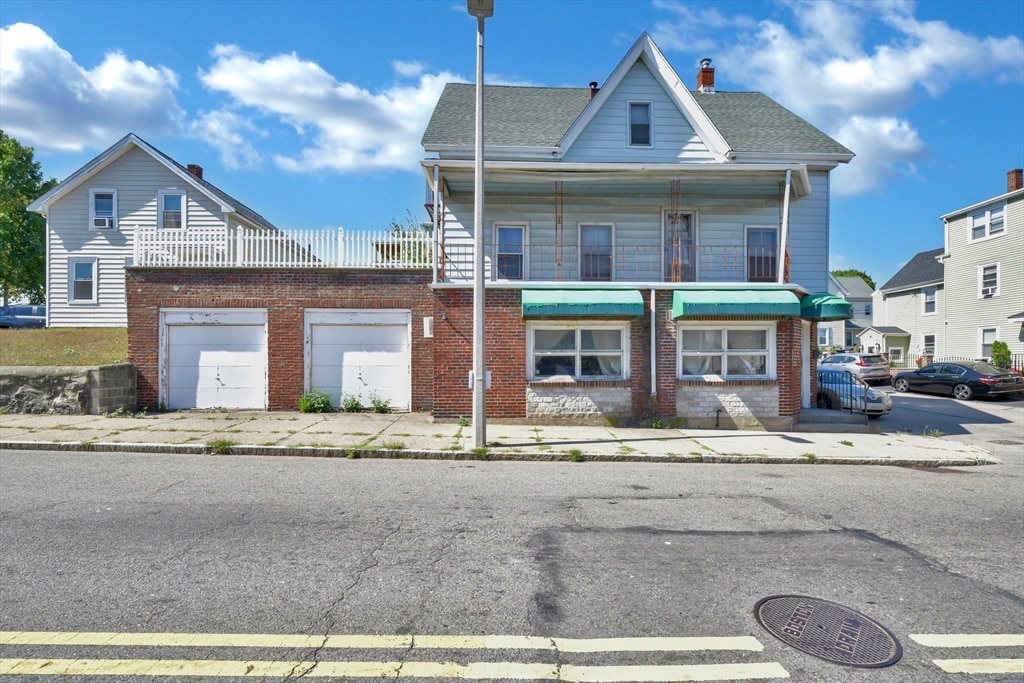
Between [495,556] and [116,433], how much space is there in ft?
30.7

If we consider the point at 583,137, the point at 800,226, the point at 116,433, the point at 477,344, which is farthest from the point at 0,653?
the point at 800,226

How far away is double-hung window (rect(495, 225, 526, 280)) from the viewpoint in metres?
15.4

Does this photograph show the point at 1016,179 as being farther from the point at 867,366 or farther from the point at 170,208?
the point at 170,208

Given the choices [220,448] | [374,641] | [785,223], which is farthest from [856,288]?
[374,641]

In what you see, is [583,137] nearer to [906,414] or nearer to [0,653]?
[906,414]

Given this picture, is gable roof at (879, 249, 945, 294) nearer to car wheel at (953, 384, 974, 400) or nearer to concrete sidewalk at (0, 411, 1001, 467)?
car wheel at (953, 384, 974, 400)

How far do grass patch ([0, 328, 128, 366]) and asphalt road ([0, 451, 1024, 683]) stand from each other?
32.0ft

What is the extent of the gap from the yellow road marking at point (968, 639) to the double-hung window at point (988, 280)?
3431cm

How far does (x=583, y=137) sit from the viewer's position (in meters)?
16.1

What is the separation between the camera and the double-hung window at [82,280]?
2459cm

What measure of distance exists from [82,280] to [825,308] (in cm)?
2783

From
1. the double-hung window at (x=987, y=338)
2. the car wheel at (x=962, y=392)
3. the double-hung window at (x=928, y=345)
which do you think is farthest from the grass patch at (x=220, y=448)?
the double-hung window at (x=928, y=345)

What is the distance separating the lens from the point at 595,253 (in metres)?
15.4

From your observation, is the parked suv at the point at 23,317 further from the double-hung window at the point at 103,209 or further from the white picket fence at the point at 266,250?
the white picket fence at the point at 266,250
